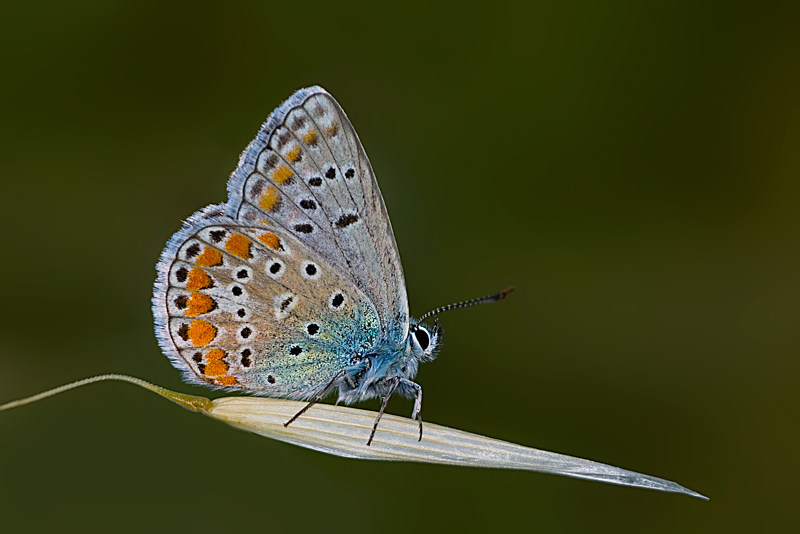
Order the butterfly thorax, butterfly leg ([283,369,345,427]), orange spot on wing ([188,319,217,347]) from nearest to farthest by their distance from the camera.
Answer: butterfly leg ([283,369,345,427]) → orange spot on wing ([188,319,217,347]) → the butterfly thorax

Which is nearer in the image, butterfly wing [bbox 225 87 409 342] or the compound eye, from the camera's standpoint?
butterfly wing [bbox 225 87 409 342]

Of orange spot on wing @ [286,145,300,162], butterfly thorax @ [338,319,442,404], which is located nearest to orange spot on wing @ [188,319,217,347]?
butterfly thorax @ [338,319,442,404]

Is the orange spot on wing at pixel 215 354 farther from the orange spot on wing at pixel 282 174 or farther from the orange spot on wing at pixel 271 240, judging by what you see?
the orange spot on wing at pixel 282 174

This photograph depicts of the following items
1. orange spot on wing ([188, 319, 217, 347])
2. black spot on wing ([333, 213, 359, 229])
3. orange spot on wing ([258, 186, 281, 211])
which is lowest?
orange spot on wing ([188, 319, 217, 347])

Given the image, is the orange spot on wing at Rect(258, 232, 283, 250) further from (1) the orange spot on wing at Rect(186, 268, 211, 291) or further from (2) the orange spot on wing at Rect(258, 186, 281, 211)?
(1) the orange spot on wing at Rect(186, 268, 211, 291)

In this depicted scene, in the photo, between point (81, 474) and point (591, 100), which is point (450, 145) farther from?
point (81, 474)

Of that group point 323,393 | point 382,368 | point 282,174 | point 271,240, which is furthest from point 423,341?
point 282,174

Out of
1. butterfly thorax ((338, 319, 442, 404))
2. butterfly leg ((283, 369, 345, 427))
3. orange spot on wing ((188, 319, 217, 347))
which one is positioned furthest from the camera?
butterfly thorax ((338, 319, 442, 404))
